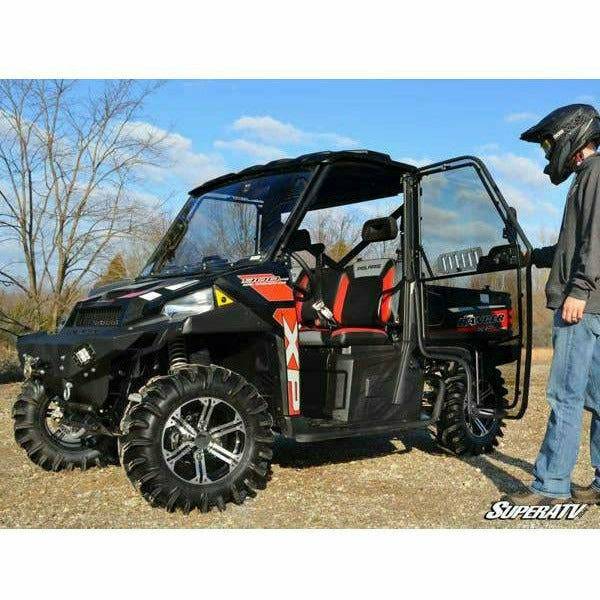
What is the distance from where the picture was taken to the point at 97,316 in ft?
16.0

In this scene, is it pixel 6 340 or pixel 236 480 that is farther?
pixel 6 340

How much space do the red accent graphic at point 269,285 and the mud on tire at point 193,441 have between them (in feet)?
2.03

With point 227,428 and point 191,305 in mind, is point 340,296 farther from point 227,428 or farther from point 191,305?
point 227,428

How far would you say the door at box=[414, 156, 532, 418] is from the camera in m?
5.71

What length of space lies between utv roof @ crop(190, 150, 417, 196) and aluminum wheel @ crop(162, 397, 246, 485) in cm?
192

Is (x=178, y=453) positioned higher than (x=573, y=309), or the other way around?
(x=573, y=309)

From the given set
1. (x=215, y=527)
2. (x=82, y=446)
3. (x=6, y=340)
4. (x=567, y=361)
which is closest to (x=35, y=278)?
(x=6, y=340)

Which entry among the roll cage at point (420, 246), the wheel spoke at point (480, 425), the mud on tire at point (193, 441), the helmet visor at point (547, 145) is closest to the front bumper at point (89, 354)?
the mud on tire at point (193, 441)

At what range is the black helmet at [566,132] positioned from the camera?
4.29 m

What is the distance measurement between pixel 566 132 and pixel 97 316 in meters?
3.18

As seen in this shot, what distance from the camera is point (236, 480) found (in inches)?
180

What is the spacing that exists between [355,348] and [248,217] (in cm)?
127

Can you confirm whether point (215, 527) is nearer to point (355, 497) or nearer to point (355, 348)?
point (355, 497)

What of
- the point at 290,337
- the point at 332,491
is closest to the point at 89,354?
the point at 290,337
